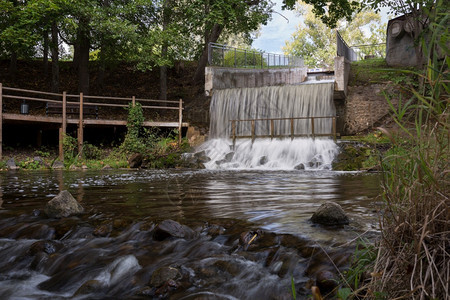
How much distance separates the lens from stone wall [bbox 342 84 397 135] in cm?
1673

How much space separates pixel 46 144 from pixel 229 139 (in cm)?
913

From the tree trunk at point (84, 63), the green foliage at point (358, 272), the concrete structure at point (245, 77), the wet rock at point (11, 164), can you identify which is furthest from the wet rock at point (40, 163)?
the green foliage at point (358, 272)

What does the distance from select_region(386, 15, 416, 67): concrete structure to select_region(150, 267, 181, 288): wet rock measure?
22126 millimetres

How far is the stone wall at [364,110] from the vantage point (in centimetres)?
1673

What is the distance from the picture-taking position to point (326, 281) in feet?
7.01

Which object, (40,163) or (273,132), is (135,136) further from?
(273,132)

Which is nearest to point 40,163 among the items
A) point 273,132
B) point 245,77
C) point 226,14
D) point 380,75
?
point 273,132

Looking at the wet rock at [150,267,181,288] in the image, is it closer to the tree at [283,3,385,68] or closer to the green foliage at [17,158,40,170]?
the green foliage at [17,158,40,170]

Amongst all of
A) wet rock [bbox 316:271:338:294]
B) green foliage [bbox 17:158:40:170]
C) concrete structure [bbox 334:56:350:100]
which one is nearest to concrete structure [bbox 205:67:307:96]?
concrete structure [bbox 334:56:350:100]

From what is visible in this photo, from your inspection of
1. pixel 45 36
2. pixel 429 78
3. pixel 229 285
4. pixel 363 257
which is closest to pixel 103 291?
pixel 229 285

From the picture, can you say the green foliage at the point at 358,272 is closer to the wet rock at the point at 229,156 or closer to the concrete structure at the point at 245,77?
the wet rock at the point at 229,156

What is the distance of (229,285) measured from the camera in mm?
2404

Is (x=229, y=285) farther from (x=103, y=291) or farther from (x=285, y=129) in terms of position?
(x=285, y=129)

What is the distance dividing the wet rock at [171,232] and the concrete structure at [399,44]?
21.4 metres
